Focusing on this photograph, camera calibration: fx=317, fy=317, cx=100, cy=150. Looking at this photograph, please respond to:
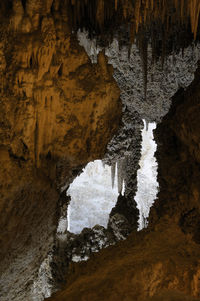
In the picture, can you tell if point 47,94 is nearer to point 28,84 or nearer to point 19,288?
point 28,84

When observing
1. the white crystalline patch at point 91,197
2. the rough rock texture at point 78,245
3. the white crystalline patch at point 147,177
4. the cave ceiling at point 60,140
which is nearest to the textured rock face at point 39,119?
the cave ceiling at point 60,140

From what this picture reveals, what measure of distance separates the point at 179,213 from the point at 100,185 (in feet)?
40.9

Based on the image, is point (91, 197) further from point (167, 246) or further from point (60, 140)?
point (167, 246)

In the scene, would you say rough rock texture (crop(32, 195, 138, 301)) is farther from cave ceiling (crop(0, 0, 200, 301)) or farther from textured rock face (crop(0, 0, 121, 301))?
textured rock face (crop(0, 0, 121, 301))

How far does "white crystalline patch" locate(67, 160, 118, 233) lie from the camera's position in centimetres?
1577

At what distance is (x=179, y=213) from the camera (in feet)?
12.9

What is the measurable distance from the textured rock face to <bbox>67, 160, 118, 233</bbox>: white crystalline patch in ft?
34.0

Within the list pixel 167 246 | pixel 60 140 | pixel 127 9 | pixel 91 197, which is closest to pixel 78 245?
pixel 60 140

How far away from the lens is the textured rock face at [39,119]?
4379 millimetres

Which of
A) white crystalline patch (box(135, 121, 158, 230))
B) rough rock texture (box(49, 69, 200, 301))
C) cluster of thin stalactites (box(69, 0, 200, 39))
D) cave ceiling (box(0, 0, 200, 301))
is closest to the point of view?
rough rock texture (box(49, 69, 200, 301))

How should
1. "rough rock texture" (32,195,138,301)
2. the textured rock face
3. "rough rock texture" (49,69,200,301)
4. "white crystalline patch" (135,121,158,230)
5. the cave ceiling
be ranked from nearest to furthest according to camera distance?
"rough rock texture" (49,69,200,301) → the cave ceiling → the textured rock face → "rough rock texture" (32,195,138,301) → "white crystalline patch" (135,121,158,230)

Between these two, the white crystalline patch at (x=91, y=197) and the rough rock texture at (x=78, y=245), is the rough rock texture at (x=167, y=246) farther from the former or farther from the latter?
the white crystalline patch at (x=91, y=197)

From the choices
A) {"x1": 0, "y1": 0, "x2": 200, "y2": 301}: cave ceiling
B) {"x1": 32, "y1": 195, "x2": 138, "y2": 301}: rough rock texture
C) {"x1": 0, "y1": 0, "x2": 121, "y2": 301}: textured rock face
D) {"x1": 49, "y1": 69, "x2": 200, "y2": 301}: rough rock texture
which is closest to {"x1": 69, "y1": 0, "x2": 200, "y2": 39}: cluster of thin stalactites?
{"x1": 0, "y1": 0, "x2": 200, "y2": 301}: cave ceiling

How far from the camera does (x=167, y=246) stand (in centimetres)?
339
